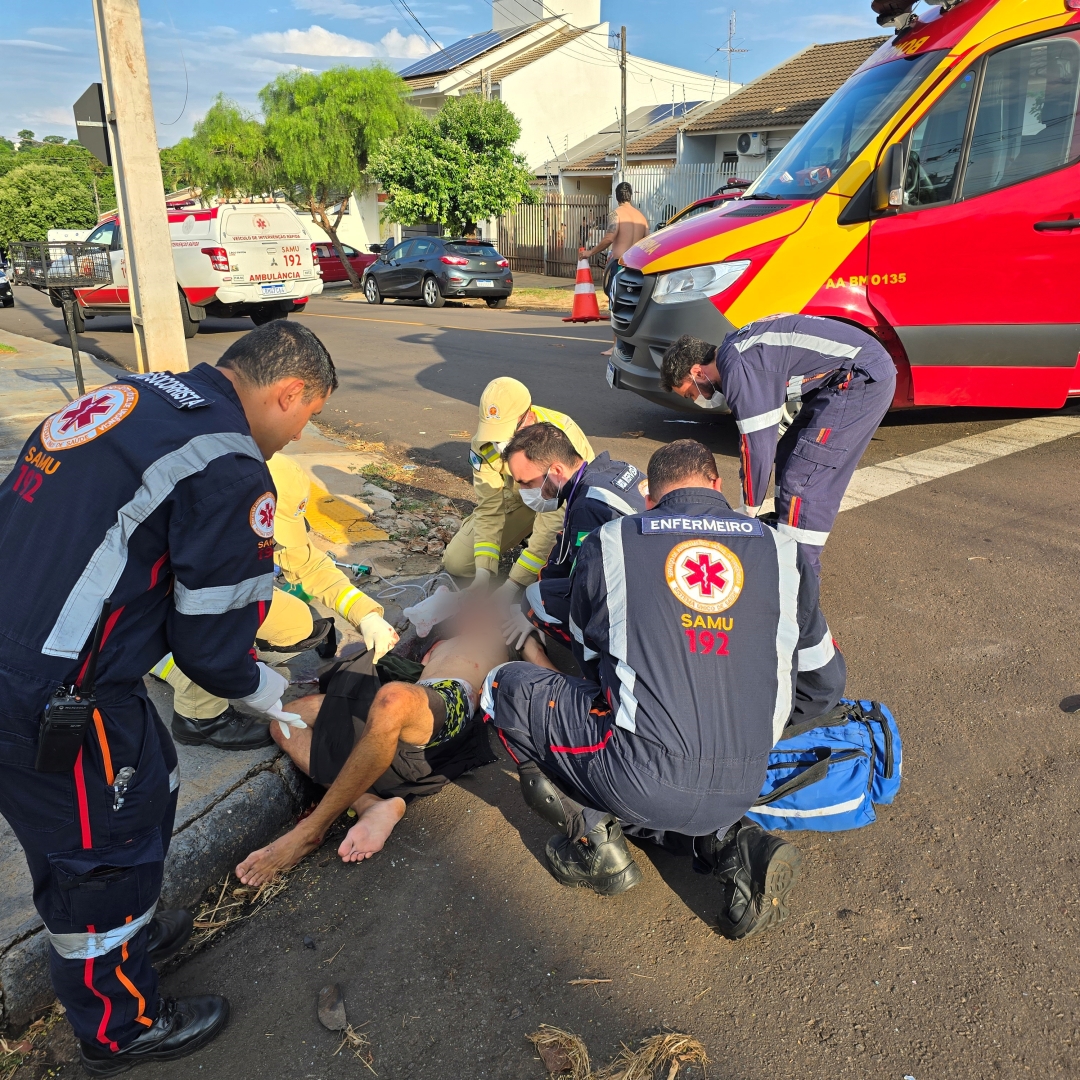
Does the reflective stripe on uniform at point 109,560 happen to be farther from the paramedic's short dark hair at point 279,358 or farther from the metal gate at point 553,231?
the metal gate at point 553,231

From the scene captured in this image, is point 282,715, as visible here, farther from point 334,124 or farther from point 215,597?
point 334,124

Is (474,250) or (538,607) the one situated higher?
(474,250)

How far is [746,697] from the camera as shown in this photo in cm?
230

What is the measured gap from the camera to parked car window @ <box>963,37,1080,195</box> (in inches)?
229

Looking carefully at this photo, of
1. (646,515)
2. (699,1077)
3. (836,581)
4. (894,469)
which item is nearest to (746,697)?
(646,515)

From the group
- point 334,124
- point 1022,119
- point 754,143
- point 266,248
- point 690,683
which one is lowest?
point 690,683

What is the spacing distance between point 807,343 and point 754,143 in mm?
21866

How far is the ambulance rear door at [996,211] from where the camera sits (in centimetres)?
579

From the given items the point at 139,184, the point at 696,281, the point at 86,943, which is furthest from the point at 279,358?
the point at 696,281

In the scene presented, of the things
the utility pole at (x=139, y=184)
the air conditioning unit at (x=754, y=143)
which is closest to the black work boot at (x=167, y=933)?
the utility pole at (x=139, y=184)

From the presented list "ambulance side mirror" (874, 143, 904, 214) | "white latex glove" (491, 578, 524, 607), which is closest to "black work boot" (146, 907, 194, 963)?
"white latex glove" (491, 578, 524, 607)

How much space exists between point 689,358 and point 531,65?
33102 mm

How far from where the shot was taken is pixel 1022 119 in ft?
19.2

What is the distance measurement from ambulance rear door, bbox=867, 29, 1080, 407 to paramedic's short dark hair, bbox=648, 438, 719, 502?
3991 millimetres
